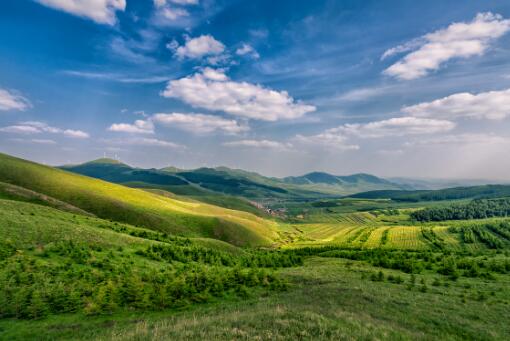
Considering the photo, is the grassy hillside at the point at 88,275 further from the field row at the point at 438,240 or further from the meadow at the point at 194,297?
the field row at the point at 438,240

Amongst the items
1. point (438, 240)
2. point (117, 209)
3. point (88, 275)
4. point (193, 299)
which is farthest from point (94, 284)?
point (438, 240)

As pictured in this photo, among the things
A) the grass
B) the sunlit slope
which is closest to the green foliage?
the grass

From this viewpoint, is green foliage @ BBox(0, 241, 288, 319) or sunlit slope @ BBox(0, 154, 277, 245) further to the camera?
sunlit slope @ BBox(0, 154, 277, 245)

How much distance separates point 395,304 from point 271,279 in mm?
12936

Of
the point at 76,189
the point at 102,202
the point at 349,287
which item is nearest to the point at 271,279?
the point at 349,287

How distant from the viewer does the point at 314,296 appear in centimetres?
2105

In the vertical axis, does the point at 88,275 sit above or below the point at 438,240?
above

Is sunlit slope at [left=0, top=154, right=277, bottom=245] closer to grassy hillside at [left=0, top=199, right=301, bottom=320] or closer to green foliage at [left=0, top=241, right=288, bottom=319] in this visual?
grassy hillside at [left=0, top=199, right=301, bottom=320]

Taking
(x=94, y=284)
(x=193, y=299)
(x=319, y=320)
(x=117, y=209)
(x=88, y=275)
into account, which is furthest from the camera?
(x=117, y=209)

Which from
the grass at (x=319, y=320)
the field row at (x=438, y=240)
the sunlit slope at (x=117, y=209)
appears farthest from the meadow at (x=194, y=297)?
the field row at (x=438, y=240)

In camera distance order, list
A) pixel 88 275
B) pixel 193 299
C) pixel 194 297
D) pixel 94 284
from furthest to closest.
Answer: pixel 88 275 < pixel 94 284 < pixel 194 297 < pixel 193 299

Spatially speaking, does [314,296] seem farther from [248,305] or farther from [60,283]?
[60,283]

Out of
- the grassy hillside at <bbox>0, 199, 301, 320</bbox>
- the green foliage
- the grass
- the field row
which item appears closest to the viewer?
the grass

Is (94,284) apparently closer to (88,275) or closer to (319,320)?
(88,275)
